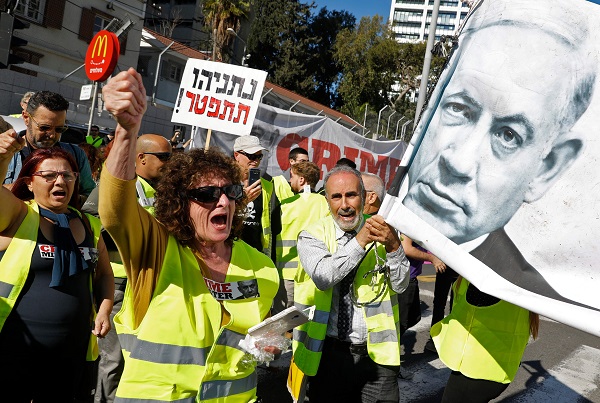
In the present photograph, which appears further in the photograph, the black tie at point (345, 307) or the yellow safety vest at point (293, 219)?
the yellow safety vest at point (293, 219)

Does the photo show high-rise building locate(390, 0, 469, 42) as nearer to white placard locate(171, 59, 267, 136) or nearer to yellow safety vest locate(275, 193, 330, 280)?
white placard locate(171, 59, 267, 136)

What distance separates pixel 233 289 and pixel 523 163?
126 cm

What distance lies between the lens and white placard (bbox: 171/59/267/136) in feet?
21.6

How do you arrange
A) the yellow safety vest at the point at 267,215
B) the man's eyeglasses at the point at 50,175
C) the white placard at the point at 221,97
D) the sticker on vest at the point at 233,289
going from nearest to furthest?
1. the sticker on vest at the point at 233,289
2. the man's eyeglasses at the point at 50,175
3. the yellow safety vest at the point at 267,215
4. the white placard at the point at 221,97

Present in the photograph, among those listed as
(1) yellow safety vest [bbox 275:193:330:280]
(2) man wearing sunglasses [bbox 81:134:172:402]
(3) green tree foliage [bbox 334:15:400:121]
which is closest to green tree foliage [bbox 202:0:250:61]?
(3) green tree foliage [bbox 334:15:400:121]

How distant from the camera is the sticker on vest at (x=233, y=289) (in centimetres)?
240

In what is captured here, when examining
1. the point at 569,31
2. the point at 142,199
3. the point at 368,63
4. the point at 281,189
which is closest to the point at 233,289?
the point at 569,31

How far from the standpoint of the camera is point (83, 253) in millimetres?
3283

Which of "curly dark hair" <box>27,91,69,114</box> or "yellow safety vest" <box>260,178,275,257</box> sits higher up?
"curly dark hair" <box>27,91,69,114</box>

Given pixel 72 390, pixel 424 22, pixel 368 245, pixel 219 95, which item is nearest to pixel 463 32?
pixel 368 245

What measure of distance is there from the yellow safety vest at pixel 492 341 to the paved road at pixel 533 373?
1911 mm

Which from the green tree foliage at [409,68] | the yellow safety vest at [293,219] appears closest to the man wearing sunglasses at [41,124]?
the yellow safety vest at [293,219]

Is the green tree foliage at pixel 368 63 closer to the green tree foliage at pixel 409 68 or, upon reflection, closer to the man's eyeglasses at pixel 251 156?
the green tree foliage at pixel 409 68

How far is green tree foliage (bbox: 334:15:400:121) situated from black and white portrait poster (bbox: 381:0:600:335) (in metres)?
40.4
